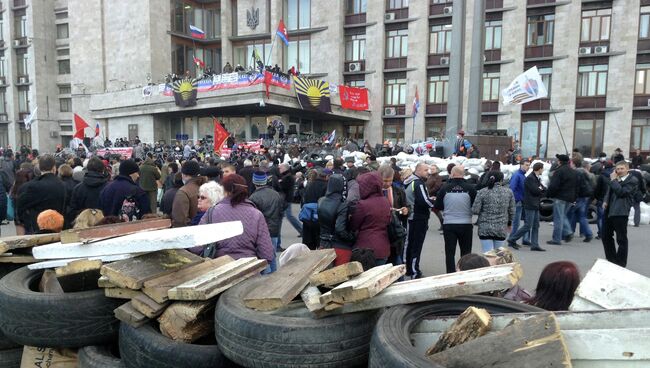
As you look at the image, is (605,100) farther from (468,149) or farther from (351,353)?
(351,353)

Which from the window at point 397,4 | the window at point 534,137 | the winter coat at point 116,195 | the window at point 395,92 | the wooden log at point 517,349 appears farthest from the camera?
the window at point 395,92

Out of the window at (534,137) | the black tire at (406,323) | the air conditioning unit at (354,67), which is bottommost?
the black tire at (406,323)

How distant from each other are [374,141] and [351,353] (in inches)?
1332

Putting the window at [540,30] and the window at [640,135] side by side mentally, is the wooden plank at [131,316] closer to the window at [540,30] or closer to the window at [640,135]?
the window at [640,135]

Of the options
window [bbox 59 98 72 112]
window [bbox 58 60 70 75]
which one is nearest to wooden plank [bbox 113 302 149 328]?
window [bbox 59 98 72 112]

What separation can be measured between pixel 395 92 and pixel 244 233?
1287 inches

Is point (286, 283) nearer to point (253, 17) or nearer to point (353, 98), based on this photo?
point (353, 98)

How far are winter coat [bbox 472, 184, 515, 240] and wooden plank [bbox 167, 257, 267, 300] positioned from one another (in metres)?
4.31

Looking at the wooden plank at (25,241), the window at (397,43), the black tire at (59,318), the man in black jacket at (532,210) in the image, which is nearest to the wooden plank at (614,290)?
the black tire at (59,318)

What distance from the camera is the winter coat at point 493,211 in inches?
255

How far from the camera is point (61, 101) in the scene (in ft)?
160

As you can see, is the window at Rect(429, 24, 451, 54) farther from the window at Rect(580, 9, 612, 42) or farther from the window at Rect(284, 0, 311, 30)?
the window at Rect(284, 0, 311, 30)

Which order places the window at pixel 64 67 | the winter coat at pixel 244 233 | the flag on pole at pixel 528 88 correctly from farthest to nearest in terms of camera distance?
the window at pixel 64 67 → the flag on pole at pixel 528 88 → the winter coat at pixel 244 233

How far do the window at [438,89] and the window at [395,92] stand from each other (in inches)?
83.0
